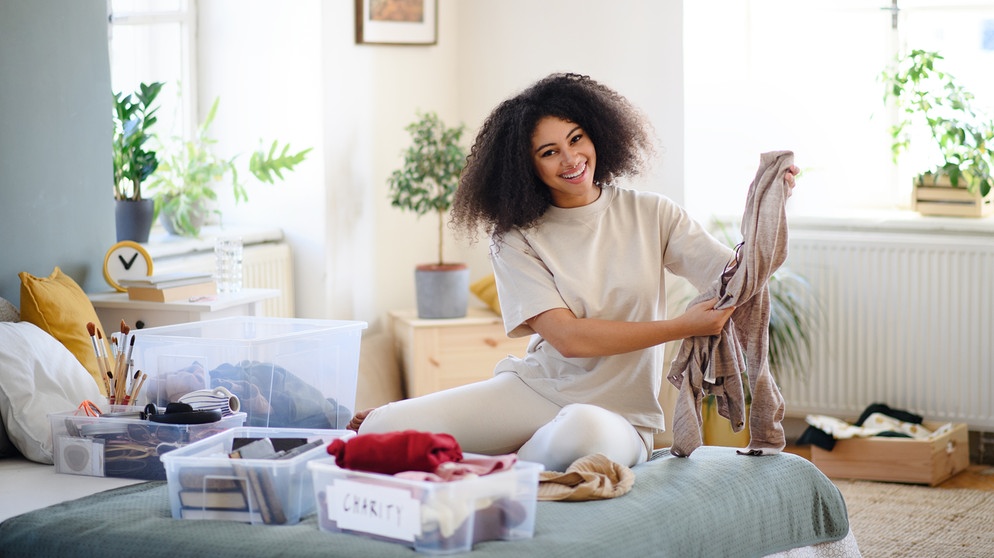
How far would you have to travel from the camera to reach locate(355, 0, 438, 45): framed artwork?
4184 millimetres

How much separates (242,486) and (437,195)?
2302 millimetres

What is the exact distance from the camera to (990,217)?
396 cm

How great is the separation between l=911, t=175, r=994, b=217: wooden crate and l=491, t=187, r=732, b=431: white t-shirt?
6.00ft

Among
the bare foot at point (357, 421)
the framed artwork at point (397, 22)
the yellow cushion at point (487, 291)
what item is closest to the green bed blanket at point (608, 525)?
the bare foot at point (357, 421)

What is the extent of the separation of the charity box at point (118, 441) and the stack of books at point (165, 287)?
72 cm

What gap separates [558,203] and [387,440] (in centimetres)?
84

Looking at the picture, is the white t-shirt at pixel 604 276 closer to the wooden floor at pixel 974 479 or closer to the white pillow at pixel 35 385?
the white pillow at pixel 35 385

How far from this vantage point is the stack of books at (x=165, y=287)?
3094 mm

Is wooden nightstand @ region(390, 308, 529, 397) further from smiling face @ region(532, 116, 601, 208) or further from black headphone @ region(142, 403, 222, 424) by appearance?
black headphone @ region(142, 403, 222, 424)

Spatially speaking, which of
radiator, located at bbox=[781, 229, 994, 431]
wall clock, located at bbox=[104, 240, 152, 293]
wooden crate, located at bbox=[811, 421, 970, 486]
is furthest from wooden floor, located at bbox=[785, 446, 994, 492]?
wall clock, located at bbox=[104, 240, 152, 293]

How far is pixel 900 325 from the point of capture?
4.02 m

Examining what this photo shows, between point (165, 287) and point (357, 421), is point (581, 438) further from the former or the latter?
point (165, 287)

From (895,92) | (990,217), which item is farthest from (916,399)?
(895,92)

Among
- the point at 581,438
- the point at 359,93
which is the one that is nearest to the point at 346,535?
the point at 581,438
